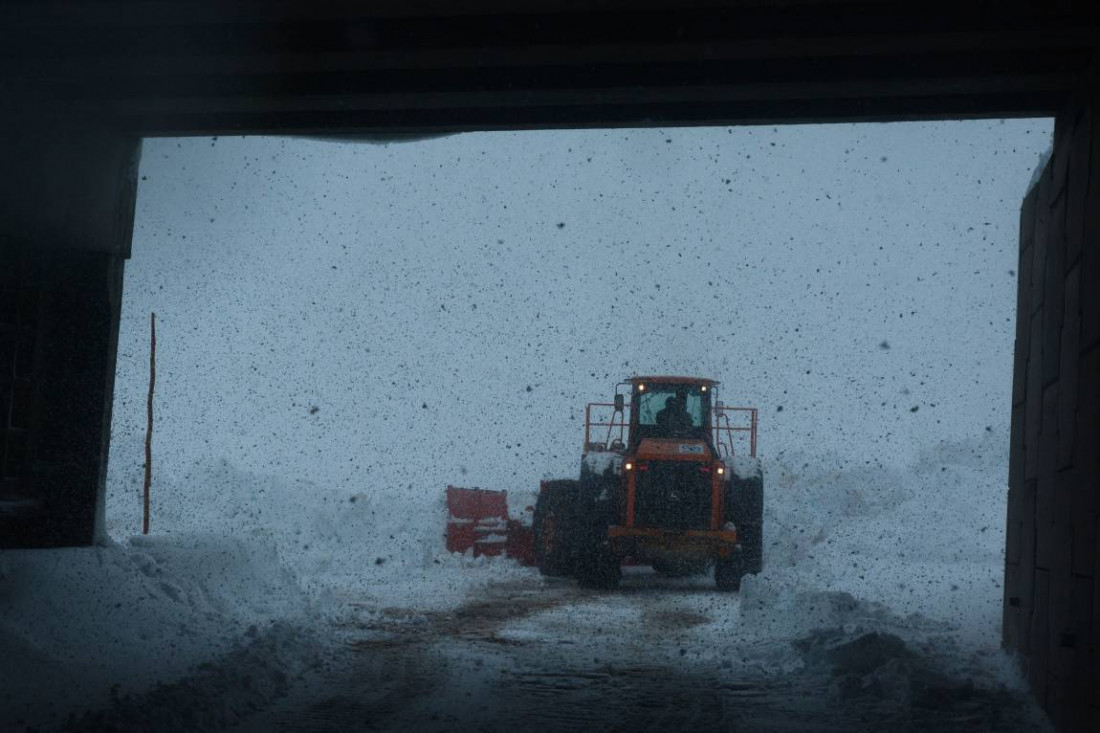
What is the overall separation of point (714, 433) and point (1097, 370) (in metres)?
11.9

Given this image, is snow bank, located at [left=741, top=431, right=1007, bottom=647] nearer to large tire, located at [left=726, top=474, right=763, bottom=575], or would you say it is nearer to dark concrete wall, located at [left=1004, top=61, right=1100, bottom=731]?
large tire, located at [left=726, top=474, right=763, bottom=575]

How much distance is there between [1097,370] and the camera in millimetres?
6293

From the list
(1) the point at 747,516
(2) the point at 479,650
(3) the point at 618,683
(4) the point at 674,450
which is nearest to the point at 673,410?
(4) the point at 674,450

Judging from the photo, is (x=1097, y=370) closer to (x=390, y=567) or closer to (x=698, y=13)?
(x=698, y=13)

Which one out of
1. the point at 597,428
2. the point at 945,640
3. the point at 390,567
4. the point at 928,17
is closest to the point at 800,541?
the point at 597,428

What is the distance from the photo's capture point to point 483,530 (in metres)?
20.7

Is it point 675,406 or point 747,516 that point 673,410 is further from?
point 747,516

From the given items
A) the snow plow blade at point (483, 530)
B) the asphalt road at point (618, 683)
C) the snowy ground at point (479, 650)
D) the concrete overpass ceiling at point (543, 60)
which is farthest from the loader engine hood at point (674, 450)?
the concrete overpass ceiling at point (543, 60)

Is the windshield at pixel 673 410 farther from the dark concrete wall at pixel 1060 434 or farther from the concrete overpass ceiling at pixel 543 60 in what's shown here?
the dark concrete wall at pixel 1060 434

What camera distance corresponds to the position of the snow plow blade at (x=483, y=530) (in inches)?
807

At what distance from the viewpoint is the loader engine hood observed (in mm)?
17016

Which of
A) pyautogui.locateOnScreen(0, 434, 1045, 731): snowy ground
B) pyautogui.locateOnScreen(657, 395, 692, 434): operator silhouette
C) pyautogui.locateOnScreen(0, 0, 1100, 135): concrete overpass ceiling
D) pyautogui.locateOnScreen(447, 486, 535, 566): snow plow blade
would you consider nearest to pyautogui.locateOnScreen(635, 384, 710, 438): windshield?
pyautogui.locateOnScreen(657, 395, 692, 434): operator silhouette

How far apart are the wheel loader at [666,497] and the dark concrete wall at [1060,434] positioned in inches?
289

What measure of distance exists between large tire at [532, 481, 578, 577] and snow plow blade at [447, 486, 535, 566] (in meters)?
0.78
